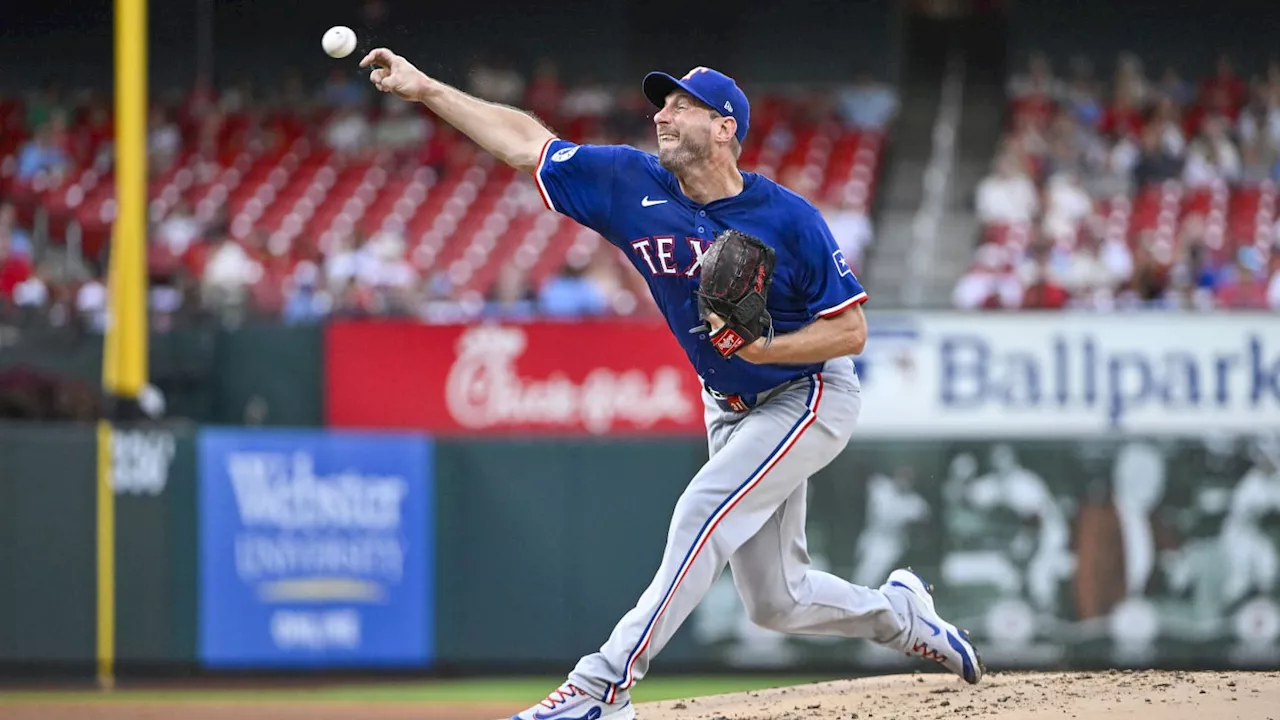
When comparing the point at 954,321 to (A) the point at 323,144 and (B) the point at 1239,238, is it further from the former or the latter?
(A) the point at 323,144

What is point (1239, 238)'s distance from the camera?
44.9 ft

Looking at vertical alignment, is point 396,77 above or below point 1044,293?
above

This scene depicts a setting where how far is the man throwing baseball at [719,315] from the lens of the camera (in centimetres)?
493

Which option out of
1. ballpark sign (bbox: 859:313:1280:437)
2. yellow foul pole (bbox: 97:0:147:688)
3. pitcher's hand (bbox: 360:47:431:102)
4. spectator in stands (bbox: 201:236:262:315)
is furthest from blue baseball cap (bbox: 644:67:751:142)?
spectator in stands (bbox: 201:236:262:315)

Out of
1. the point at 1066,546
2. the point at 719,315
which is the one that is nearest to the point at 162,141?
the point at 1066,546

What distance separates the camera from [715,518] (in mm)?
5047

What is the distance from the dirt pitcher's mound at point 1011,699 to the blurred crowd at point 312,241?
6788 millimetres

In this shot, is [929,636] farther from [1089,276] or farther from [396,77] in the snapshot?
[1089,276]

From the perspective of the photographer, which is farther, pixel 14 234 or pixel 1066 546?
pixel 14 234

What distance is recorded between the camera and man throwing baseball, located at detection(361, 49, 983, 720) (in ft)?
16.2

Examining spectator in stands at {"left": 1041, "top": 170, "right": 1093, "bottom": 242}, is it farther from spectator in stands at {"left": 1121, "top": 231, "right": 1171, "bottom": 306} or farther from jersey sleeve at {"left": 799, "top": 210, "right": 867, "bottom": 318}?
jersey sleeve at {"left": 799, "top": 210, "right": 867, "bottom": 318}

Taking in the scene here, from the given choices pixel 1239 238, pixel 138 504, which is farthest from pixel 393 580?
pixel 1239 238

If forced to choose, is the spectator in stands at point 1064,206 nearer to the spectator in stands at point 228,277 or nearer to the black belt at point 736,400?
the spectator in stands at point 228,277

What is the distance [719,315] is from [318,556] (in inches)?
238
